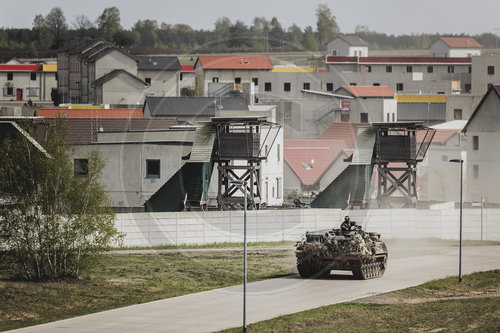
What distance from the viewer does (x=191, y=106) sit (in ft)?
293

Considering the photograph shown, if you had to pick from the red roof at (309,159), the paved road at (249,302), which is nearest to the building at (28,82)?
the red roof at (309,159)

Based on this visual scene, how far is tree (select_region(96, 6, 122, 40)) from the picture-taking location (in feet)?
572

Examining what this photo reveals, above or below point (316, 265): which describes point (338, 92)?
above

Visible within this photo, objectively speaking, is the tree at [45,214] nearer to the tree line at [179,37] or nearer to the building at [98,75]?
the building at [98,75]

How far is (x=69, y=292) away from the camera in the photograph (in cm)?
3622

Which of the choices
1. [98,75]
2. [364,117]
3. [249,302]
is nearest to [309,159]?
[364,117]

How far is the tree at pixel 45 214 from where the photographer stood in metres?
38.1

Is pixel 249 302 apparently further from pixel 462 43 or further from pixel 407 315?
pixel 462 43

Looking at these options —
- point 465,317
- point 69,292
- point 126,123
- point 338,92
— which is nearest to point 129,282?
point 69,292

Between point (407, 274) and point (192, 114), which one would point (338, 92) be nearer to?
point (192, 114)

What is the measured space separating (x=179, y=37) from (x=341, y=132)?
9397 cm

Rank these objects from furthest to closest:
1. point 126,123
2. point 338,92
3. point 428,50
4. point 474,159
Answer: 1. point 428,50
2. point 338,92
3. point 474,159
4. point 126,123

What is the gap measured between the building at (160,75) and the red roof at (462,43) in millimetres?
57339

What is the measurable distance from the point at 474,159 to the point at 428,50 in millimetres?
106853
